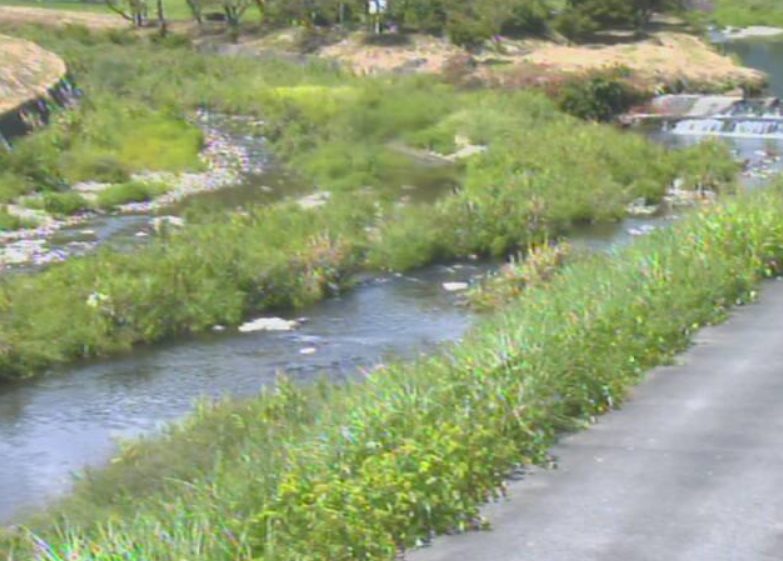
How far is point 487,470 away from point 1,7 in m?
75.6

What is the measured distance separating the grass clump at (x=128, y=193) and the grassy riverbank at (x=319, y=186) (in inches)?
102

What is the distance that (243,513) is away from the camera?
11.3 meters

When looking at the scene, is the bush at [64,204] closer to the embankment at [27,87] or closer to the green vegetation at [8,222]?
the green vegetation at [8,222]

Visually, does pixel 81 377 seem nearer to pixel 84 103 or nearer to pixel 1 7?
pixel 84 103

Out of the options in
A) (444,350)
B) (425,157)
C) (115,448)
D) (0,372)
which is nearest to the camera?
(444,350)

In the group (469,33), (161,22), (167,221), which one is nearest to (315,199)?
(167,221)

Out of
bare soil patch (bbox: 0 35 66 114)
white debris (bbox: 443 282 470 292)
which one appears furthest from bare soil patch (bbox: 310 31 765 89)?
white debris (bbox: 443 282 470 292)

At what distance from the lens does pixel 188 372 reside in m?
22.8

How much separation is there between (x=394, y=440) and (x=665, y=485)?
2.26 m

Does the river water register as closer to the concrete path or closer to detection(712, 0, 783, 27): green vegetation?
the concrete path

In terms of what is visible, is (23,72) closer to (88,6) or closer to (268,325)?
(268,325)

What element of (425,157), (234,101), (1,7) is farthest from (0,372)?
(1,7)

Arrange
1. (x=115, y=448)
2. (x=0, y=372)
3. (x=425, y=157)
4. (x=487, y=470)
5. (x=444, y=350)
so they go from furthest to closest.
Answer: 1. (x=425, y=157)
2. (x=0, y=372)
3. (x=115, y=448)
4. (x=444, y=350)
5. (x=487, y=470)

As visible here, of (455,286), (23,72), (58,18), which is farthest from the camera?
(58,18)
